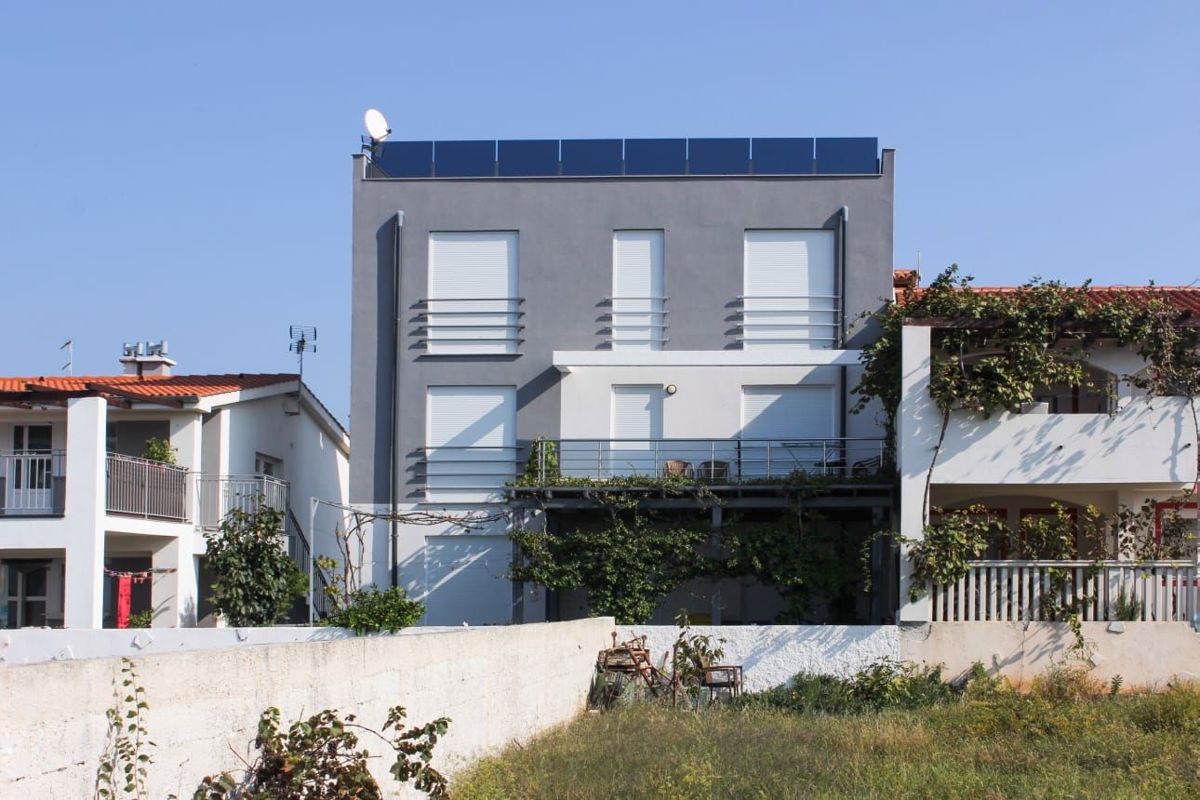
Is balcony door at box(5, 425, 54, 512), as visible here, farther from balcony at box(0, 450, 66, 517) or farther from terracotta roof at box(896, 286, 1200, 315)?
terracotta roof at box(896, 286, 1200, 315)

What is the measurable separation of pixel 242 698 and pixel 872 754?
7.98 metres

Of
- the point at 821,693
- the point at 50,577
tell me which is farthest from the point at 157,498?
the point at 821,693

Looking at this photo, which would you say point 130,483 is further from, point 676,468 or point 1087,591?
point 1087,591

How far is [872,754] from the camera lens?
1432 cm

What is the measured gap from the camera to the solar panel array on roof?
92.4 feet

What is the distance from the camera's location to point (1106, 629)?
68.1ft

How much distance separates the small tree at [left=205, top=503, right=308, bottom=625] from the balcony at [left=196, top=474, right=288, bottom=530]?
1142 millimetres

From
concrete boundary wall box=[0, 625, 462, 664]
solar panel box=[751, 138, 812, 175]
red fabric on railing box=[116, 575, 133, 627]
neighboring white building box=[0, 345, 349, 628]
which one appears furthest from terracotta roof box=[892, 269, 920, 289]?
red fabric on railing box=[116, 575, 133, 627]

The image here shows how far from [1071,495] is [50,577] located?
61.6 ft

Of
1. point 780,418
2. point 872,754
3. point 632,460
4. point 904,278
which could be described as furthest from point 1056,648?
point 904,278

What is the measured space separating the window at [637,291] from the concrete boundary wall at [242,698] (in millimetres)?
13550

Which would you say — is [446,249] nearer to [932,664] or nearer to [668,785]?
[932,664]

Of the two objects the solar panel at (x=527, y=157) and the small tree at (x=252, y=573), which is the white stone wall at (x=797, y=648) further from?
the solar panel at (x=527, y=157)

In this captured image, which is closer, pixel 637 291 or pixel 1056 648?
pixel 1056 648
